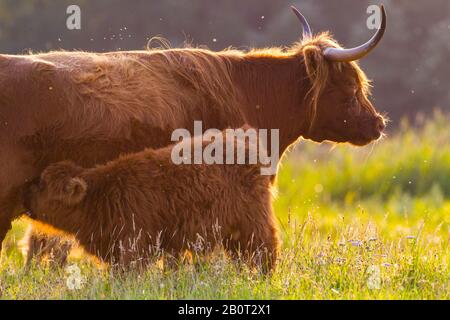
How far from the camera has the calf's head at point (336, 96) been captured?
7039 millimetres

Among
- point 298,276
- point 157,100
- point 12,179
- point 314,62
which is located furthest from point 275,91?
point 12,179

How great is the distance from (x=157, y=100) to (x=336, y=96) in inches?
61.4

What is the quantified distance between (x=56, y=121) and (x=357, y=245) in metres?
2.04

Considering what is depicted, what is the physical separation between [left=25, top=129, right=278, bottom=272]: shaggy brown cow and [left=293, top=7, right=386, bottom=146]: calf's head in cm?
154

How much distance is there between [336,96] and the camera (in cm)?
718

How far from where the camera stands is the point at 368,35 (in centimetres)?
2567

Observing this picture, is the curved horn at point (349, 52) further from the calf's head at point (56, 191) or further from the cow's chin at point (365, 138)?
the calf's head at point (56, 191)

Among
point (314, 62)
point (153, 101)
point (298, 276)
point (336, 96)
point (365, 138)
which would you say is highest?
point (314, 62)

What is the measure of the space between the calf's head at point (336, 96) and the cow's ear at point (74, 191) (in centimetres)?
220

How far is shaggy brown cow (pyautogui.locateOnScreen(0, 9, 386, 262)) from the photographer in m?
5.78

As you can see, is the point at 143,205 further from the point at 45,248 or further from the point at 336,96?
the point at 336,96

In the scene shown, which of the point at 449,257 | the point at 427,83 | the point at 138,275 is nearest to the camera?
the point at 138,275

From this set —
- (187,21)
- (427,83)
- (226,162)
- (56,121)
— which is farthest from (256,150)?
(427,83)

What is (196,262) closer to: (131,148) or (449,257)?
(131,148)
